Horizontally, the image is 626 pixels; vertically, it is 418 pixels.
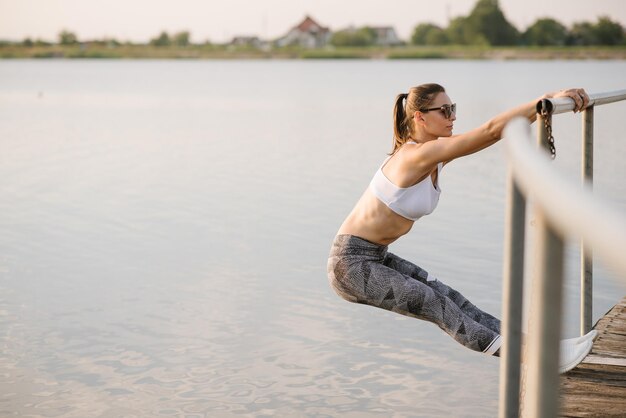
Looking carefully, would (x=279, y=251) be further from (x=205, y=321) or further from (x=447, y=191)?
(x=447, y=191)

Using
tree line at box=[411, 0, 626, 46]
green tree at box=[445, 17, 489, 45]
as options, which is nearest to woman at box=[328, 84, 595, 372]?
tree line at box=[411, 0, 626, 46]

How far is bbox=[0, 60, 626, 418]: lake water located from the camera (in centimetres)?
657

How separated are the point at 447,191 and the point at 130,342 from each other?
359 inches

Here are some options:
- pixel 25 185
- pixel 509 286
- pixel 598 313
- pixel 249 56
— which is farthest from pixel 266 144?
pixel 249 56

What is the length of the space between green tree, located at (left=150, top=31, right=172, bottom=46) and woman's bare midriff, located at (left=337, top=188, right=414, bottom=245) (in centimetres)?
15283

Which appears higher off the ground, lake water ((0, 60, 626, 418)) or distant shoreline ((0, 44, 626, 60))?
distant shoreline ((0, 44, 626, 60))

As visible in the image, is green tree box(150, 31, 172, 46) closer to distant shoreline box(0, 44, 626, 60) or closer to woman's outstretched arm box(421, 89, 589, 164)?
distant shoreline box(0, 44, 626, 60)

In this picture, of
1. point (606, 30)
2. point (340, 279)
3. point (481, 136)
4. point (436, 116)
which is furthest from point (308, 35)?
point (481, 136)

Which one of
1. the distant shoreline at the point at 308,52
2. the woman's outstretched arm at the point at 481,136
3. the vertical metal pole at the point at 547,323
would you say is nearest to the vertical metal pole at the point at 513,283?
the vertical metal pole at the point at 547,323

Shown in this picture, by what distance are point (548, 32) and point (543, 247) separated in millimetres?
150755

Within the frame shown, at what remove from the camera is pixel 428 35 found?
154250 millimetres

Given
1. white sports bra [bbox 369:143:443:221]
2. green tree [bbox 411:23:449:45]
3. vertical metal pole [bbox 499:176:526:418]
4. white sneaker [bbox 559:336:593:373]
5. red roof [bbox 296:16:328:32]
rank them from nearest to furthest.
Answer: vertical metal pole [bbox 499:176:526:418] → white sneaker [bbox 559:336:593:373] → white sports bra [bbox 369:143:443:221] → green tree [bbox 411:23:449:45] → red roof [bbox 296:16:328:32]

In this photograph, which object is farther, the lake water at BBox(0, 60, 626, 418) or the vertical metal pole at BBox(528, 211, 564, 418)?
the lake water at BBox(0, 60, 626, 418)

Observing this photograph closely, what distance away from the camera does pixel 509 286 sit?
7.71 feet
